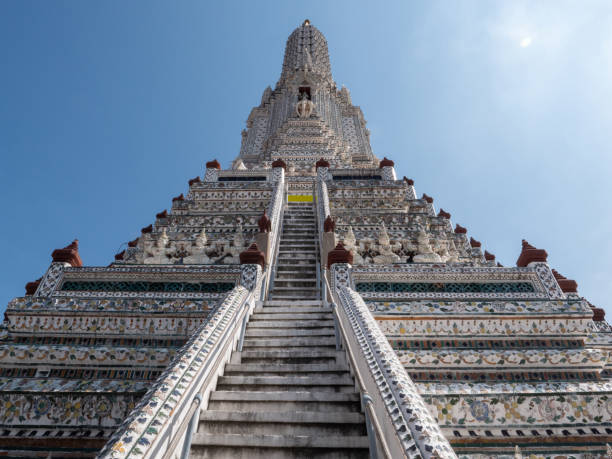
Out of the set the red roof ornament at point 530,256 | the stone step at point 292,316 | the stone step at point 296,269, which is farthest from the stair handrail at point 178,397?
the red roof ornament at point 530,256

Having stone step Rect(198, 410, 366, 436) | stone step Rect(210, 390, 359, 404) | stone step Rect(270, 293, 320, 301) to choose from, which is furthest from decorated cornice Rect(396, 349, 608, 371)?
stone step Rect(270, 293, 320, 301)

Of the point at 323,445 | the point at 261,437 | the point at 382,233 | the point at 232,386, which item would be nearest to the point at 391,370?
the point at 323,445

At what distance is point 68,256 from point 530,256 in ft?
31.2

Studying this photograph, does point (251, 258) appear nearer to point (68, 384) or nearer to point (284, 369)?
point (284, 369)

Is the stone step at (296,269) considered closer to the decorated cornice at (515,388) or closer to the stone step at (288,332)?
the stone step at (288,332)

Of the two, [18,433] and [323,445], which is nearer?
[323,445]

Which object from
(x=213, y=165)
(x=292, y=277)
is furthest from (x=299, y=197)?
(x=292, y=277)

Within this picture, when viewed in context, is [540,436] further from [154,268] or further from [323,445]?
[154,268]

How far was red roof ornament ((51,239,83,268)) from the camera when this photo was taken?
796cm

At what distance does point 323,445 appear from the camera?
132 inches

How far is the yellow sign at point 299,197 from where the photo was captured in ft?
50.2

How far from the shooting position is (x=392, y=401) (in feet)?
9.36

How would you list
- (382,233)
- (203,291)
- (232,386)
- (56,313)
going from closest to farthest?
1. (232,386)
2. (56,313)
3. (203,291)
4. (382,233)

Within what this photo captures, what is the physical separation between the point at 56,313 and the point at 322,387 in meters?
4.73
